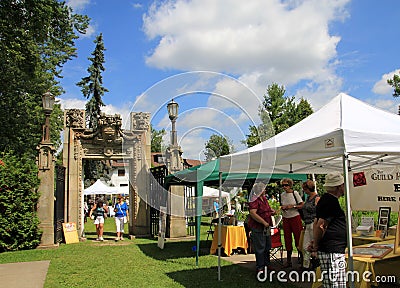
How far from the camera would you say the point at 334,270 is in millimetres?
4148

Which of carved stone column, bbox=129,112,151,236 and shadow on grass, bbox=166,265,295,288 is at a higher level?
carved stone column, bbox=129,112,151,236

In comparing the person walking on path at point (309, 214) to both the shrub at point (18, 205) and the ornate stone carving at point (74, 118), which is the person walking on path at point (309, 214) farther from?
the ornate stone carving at point (74, 118)

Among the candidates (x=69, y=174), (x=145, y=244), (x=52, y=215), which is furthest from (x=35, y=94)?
(x=145, y=244)

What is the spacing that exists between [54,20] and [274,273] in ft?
43.0

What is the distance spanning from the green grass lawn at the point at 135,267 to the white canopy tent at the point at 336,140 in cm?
→ 213

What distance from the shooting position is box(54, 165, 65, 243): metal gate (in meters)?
13.4

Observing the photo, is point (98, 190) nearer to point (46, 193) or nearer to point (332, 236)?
point (46, 193)

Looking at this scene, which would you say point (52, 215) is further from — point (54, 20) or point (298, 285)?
point (298, 285)

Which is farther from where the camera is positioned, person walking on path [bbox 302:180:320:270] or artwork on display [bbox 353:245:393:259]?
person walking on path [bbox 302:180:320:270]

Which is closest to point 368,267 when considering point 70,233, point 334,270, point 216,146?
point 334,270

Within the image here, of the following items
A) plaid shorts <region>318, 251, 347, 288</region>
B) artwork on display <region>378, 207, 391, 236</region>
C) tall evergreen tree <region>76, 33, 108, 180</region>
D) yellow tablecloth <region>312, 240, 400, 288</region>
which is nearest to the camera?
plaid shorts <region>318, 251, 347, 288</region>

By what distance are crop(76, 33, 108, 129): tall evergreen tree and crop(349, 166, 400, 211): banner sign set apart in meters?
30.0

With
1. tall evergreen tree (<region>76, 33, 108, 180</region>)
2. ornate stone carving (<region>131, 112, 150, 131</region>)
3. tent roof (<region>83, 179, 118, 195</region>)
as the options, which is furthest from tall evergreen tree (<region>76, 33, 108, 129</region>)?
ornate stone carving (<region>131, 112, 150, 131</region>)

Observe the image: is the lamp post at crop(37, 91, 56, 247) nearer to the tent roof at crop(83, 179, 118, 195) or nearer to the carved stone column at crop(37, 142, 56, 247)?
the carved stone column at crop(37, 142, 56, 247)
